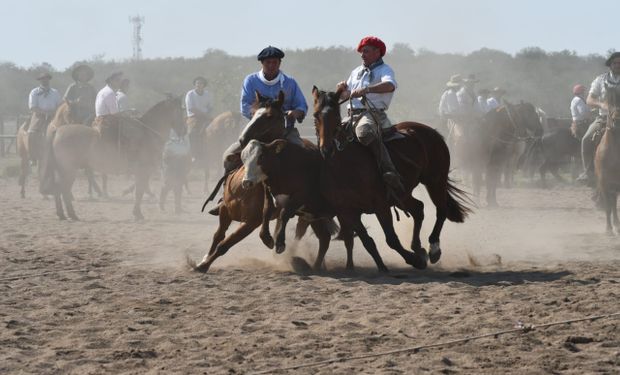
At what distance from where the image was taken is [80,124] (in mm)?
18938

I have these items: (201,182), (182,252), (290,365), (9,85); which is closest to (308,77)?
(9,85)

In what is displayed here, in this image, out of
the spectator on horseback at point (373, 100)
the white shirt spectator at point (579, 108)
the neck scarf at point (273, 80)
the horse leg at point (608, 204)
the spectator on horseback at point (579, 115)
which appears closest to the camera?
the spectator on horseback at point (373, 100)

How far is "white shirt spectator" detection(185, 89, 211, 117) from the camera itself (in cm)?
2414

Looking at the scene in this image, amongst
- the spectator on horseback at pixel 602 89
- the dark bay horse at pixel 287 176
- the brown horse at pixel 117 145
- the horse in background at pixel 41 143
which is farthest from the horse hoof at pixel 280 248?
the horse in background at pixel 41 143

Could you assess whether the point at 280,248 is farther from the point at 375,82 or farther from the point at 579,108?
the point at 579,108

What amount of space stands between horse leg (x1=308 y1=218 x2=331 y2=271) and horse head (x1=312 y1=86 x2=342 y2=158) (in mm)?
1397

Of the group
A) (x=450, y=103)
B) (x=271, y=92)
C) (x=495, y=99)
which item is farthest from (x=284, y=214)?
(x=495, y=99)

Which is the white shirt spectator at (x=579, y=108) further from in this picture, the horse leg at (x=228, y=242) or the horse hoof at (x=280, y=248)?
the horse hoof at (x=280, y=248)

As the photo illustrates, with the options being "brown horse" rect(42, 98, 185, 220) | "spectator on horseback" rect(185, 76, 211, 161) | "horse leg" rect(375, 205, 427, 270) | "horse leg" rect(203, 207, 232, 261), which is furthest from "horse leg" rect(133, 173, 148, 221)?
"horse leg" rect(375, 205, 427, 270)

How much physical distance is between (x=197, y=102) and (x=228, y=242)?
13.7 metres

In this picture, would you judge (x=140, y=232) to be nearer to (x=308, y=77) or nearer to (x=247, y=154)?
(x=247, y=154)

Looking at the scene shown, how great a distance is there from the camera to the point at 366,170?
10258mm

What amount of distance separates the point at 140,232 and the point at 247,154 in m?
6.29

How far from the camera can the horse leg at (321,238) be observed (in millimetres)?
11109
